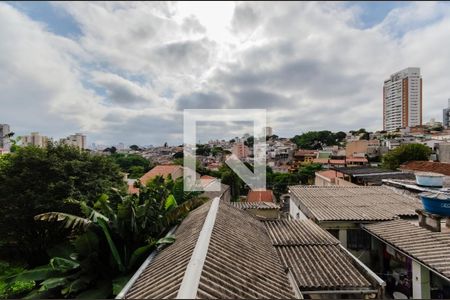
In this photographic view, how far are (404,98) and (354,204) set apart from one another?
109 meters

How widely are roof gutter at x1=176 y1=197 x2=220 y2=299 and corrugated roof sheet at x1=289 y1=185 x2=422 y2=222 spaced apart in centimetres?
515

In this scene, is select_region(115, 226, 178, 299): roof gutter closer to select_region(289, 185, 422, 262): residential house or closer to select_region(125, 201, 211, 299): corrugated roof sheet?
select_region(125, 201, 211, 299): corrugated roof sheet

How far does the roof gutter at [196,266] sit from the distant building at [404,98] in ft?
366

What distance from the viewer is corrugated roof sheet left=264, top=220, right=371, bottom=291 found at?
5797 mm

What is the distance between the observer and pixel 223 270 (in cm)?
446

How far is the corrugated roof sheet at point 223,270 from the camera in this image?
3.96 metres

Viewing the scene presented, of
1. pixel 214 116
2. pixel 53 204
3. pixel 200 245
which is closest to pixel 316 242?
pixel 200 245

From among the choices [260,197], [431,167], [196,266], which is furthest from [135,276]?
[431,167]

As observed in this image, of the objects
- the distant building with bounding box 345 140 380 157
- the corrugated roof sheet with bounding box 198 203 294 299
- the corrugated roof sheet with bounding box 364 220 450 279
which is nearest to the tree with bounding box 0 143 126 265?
the corrugated roof sheet with bounding box 198 203 294 299

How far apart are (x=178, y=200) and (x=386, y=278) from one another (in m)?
7.58

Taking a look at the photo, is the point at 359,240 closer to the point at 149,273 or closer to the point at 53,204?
the point at 149,273

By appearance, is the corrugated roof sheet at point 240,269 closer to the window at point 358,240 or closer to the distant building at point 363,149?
the window at point 358,240

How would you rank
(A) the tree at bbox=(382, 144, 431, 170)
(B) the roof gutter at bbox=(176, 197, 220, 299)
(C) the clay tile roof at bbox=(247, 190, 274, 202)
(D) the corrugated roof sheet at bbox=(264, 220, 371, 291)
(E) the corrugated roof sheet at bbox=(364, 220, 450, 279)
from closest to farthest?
1. (B) the roof gutter at bbox=(176, 197, 220, 299)
2. (D) the corrugated roof sheet at bbox=(264, 220, 371, 291)
3. (E) the corrugated roof sheet at bbox=(364, 220, 450, 279)
4. (C) the clay tile roof at bbox=(247, 190, 274, 202)
5. (A) the tree at bbox=(382, 144, 431, 170)

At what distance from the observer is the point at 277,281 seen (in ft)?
15.4
